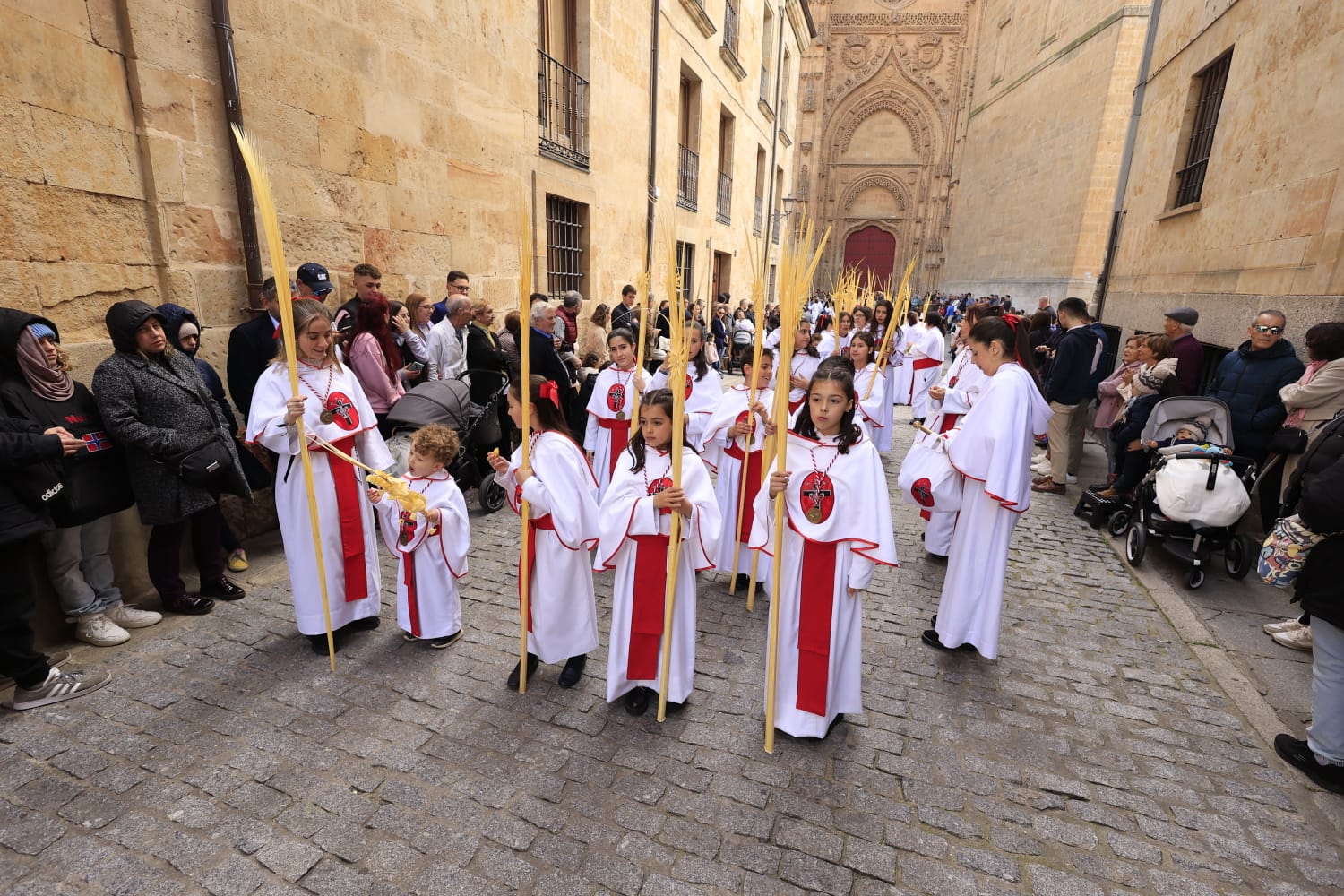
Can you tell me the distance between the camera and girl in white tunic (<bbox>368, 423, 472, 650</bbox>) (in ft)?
11.7

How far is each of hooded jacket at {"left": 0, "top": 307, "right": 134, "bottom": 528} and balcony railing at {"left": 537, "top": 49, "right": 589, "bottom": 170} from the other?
20.4 ft

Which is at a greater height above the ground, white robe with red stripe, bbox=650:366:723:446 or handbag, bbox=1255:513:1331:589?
white robe with red stripe, bbox=650:366:723:446

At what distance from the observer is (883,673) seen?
370 cm

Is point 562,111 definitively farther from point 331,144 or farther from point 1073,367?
point 1073,367

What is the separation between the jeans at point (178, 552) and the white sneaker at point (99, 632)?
1.13ft

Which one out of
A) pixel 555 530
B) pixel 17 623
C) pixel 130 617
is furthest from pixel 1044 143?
pixel 17 623

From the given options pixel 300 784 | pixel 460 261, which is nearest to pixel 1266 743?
pixel 300 784

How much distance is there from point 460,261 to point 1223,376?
294 inches

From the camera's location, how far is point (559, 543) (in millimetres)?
3271

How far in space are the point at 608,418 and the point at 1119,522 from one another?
15.8ft

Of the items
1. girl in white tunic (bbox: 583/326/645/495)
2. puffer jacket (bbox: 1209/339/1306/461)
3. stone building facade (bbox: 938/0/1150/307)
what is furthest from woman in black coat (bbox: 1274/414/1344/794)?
stone building facade (bbox: 938/0/1150/307)

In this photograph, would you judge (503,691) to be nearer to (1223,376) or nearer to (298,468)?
(298,468)

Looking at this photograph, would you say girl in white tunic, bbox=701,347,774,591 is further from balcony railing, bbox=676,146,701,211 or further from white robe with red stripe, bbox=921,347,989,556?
balcony railing, bbox=676,146,701,211

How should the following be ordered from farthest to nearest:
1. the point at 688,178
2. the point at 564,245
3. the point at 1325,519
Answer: the point at 688,178 → the point at 564,245 → the point at 1325,519
